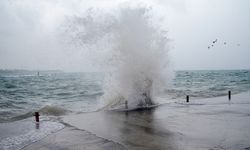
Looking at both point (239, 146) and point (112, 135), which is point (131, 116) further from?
point (239, 146)

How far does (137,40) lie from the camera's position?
19781 mm

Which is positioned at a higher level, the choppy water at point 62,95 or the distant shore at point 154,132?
the distant shore at point 154,132

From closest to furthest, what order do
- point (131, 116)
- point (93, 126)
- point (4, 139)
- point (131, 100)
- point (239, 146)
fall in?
point (239, 146)
point (4, 139)
point (93, 126)
point (131, 116)
point (131, 100)

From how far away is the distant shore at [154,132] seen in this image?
28.7 feet

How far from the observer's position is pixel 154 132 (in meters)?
10.5

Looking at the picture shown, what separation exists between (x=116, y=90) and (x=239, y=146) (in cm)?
1300

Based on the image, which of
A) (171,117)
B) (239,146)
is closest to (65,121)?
(171,117)

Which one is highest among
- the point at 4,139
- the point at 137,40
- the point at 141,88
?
the point at 137,40

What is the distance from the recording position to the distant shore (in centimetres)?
874

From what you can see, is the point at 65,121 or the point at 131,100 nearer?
the point at 65,121

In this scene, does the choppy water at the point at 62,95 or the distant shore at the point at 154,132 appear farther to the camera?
the choppy water at the point at 62,95

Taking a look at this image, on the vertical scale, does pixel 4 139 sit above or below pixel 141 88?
below

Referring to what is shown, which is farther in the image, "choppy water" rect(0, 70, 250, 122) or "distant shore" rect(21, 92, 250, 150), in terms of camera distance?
"choppy water" rect(0, 70, 250, 122)

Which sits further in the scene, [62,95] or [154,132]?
[62,95]
